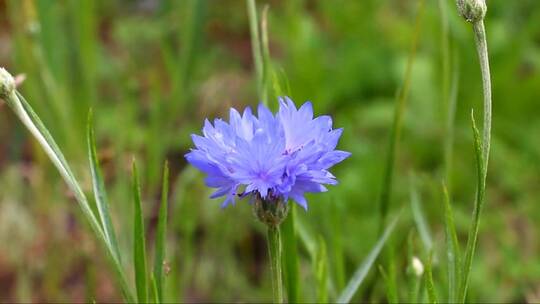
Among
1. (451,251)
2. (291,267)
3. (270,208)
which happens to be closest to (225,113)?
(291,267)

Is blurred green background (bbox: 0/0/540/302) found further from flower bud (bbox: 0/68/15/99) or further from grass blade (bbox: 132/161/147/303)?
flower bud (bbox: 0/68/15/99)

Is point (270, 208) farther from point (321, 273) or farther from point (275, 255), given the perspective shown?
point (321, 273)

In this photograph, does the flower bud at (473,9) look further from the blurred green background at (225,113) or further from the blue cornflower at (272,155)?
the blurred green background at (225,113)

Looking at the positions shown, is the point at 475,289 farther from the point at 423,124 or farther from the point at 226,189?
the point at 226,189

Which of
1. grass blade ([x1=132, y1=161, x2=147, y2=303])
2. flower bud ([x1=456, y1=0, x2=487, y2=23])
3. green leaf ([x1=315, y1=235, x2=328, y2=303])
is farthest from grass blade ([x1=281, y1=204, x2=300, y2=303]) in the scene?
flower bud ([x1=456, y1=0, x2=487, y2=23])

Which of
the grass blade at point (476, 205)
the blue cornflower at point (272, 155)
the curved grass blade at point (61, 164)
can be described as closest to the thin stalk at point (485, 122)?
the grass blade at point (476, 205)

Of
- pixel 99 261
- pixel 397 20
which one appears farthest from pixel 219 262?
pixel 397 20
